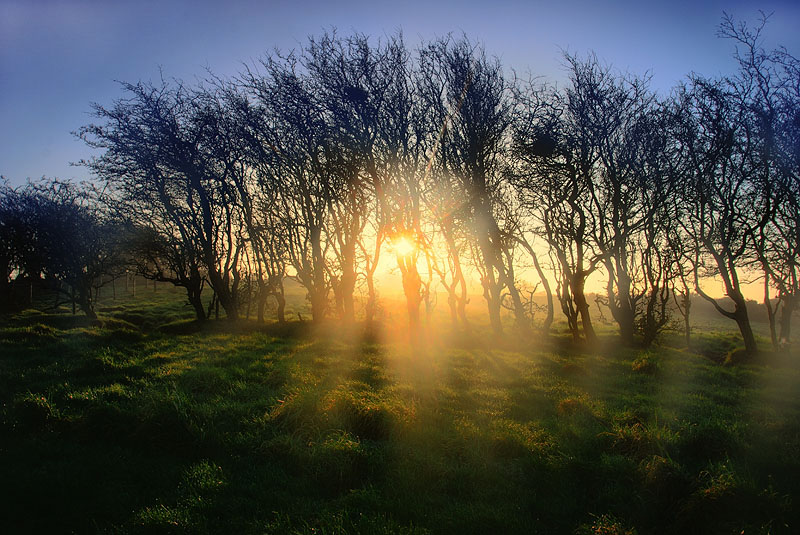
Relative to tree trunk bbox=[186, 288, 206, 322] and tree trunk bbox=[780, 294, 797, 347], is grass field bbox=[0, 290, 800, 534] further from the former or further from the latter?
tree trunk bbox=[186, 288, 206, 322]

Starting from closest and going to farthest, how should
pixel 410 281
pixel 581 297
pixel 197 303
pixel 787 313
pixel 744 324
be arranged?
1. pixel 744 324
2. pixel 410 281
3. pixel 581 297
4. pixel 787 313
5. pixel 197 303

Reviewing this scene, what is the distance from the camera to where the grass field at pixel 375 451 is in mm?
4469

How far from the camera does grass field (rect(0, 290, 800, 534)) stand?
4.47m

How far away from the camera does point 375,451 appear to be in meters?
5.88

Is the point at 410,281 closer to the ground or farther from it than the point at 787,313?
farther from it

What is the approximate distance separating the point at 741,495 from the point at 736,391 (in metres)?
7.85

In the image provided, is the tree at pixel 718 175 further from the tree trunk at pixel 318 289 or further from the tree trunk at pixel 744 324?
the tree trunk at pixel 318 289

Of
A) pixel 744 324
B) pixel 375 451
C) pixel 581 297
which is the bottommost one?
pixel 375 451

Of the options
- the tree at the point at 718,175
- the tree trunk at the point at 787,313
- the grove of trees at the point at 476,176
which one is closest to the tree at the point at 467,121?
the grove of trees at the point at 476,176

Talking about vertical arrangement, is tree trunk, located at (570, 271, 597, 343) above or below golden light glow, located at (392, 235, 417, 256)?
below

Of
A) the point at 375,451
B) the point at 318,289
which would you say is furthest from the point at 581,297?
the point at 375,451

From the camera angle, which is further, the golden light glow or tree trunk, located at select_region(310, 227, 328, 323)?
tree trunk, located at select_region(310, 227, 328, 323)

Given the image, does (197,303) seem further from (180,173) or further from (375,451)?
(375,451)

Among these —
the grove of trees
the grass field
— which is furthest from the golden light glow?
the grass field
